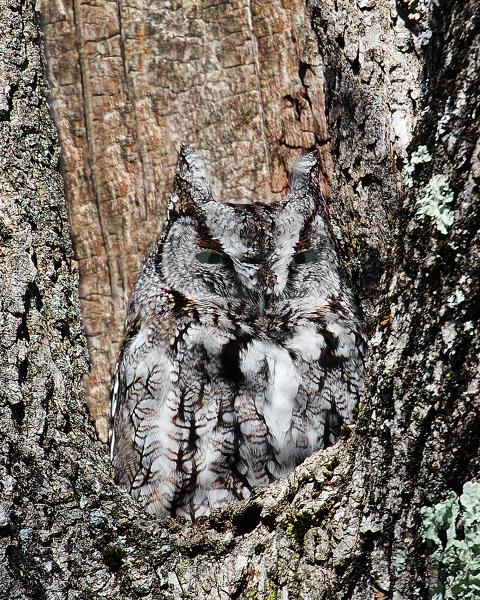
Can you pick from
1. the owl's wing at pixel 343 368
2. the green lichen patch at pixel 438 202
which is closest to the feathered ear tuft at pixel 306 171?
the owl's wing at pixel 343 368

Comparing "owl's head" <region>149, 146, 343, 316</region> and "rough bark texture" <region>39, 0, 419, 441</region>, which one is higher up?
"rough bark texture" <region>39, 0, 419, 441</region>

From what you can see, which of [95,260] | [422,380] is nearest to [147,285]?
[95,260]

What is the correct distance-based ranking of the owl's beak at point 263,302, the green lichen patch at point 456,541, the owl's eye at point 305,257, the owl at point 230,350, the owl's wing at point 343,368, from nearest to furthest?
1. the green lichen patch at point 456,541
2. the owl at point 230,350
3. the owl's wing at point 343,368
4. the owl's beak at point 263,302
5. the owl's eye at point 305,257

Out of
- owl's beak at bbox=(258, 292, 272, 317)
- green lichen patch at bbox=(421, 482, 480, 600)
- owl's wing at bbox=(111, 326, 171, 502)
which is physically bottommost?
owl's wing at bbox=(111, 326, 171, 502)

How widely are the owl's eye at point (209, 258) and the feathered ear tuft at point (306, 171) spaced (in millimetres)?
376

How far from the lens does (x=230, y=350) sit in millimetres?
2682

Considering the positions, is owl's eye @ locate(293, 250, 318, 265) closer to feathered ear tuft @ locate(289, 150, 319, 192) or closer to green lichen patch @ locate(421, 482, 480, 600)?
feathered ear tuft @ locate(289, 150, 319, 192)

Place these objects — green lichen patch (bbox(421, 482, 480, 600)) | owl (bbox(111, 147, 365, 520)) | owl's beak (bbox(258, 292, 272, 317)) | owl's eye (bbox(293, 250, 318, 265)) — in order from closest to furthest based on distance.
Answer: green lichen patch (bbox(421, 482, 480, 600)) → owl (bbox(111, 147, 365, 520)) → owl's beak (bbox(258, 292, 272, 317)) → owl's eye (bbox(293, 250, 318, 265))

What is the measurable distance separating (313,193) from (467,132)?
166cm

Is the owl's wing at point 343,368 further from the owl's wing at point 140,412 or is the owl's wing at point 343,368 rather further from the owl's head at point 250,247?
the owl's wing at point 140,412

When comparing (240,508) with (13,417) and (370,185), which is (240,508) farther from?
(370,185)

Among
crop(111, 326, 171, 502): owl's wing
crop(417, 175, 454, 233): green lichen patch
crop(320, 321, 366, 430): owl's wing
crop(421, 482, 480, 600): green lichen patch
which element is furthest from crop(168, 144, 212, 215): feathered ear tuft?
crop(421, 482, 480, 600): green lichen patch

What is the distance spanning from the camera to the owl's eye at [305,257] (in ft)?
10.0

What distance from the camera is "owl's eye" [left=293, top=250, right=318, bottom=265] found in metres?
3.06
